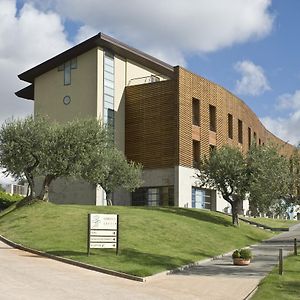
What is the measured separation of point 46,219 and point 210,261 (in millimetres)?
9024

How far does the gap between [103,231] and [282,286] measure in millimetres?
7764

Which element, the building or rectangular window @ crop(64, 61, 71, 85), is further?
rectangular window @ crop(64, 61, 71, 85)

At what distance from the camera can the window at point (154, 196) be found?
2020 inches

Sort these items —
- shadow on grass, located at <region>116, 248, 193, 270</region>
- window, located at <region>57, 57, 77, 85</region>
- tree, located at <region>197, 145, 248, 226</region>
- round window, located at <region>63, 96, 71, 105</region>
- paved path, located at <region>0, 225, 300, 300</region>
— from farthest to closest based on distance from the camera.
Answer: window, located at <region>57, 57, 77, 85</region> < round window, located at <region>63, 96, 71, 105</region> < tree, located at <region>197, 145, 248, 226</region> < shadow on grass, located at <region>116, 248, 193, 270</region> < paved path, located at <region>0, 225, 300, 300</region>

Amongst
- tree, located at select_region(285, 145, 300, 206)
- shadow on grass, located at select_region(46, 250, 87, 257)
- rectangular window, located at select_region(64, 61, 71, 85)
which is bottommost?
shadow on grass, located at select_region(46, 250, 87, 257)

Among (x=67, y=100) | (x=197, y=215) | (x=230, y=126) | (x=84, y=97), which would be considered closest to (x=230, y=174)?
(x=197, y=215)

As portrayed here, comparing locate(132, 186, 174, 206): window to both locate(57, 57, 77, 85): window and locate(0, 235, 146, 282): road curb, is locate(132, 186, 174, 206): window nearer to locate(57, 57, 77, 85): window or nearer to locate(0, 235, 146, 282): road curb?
locate(57, 57, 77, 85): window

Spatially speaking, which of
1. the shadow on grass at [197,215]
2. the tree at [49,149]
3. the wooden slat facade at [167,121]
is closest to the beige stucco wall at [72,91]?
the wooden slat facade at [167,121]

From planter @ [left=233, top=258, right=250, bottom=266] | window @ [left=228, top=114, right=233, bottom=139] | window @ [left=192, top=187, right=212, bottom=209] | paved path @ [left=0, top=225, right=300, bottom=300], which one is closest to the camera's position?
paved path @ [left=0, top=225, right=300, bottom=300]

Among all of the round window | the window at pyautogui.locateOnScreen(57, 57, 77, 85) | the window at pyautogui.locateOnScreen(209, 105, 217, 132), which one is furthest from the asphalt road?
the window at pyautogui.locateOnScreen(209, 105, 217, 132)

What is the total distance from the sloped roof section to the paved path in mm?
31756

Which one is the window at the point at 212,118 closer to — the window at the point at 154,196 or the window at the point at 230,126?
the window at the point at 230,126

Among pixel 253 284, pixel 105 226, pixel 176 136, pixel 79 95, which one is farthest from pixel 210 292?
pixel 79 95

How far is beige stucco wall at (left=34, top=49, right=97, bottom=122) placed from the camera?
169 feet
